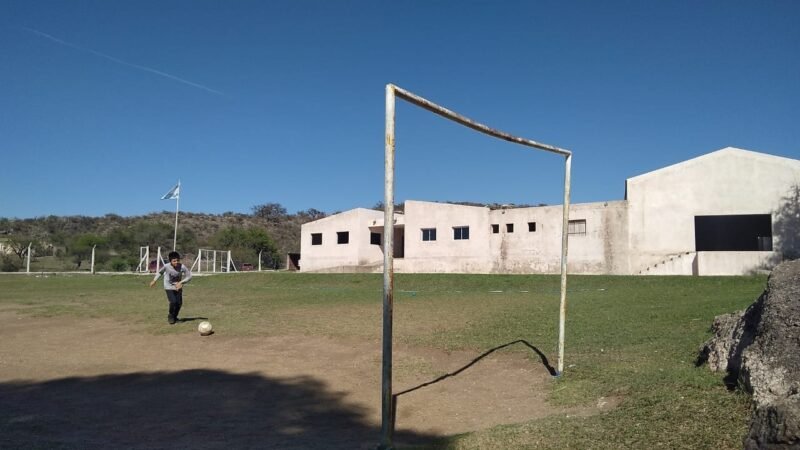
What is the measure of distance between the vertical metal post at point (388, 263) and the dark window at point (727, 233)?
35377 millimetres

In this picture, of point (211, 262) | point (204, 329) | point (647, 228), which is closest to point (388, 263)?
point (204, 329)

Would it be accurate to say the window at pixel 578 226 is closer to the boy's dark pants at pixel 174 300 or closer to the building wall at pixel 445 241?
the building wall at pixel 445 241

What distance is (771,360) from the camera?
480cm

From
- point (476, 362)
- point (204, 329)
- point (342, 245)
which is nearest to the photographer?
point (476, 362)

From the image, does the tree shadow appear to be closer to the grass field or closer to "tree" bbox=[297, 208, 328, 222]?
the grass field

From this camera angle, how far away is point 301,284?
102 feet

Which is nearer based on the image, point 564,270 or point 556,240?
point 564,270

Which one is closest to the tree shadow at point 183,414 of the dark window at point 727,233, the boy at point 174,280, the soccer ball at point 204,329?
the soccer ball at point 204,329

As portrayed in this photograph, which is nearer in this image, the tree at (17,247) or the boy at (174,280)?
the boy at (174,280)

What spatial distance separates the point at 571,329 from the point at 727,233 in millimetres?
31885

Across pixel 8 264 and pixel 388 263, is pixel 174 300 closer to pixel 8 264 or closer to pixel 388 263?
pixel 388 263

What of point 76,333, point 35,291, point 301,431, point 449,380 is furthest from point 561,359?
point 35,291

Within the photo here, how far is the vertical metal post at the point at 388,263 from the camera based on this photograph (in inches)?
204

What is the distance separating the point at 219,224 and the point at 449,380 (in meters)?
78.2
